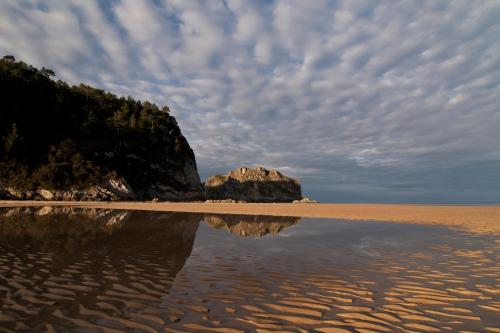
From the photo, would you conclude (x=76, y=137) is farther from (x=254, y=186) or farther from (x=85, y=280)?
→ (x=254, y=186)

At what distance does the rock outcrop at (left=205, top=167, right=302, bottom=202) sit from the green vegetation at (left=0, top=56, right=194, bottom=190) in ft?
144

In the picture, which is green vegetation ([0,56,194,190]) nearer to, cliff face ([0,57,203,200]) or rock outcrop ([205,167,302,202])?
cliff face ([0,57,203,200])

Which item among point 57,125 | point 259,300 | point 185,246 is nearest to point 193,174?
point 57,125

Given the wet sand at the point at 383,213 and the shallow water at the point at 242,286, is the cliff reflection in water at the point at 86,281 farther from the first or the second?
the wet sand at the point at 383,213

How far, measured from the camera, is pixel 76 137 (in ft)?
221

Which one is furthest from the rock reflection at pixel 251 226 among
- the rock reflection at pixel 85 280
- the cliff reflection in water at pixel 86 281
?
the cliff reflection in water at pixel 86 281

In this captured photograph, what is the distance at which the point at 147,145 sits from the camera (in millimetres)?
80000

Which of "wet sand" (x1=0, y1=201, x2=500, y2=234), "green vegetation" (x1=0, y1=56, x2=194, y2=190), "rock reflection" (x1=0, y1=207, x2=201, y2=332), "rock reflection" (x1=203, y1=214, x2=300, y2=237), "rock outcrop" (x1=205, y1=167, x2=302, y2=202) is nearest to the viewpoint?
"rock reflection" (x1=0, y1=207, x2=201, y2=332)

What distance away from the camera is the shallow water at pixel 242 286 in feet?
15.9

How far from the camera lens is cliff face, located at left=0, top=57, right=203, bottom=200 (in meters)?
53.5

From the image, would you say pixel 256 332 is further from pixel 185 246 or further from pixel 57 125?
pixel 57 125

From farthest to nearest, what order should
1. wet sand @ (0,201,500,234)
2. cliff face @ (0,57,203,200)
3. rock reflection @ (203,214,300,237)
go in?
cliff face @ (0,57,203,200), wet sand @ (0,201,500,234), rock reflection @ (203,214,300,237)

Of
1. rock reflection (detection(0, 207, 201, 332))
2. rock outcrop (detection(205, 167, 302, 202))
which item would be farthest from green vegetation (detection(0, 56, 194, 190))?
rock reflection (detection(0, 207, 201, 332))

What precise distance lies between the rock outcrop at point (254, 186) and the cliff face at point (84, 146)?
43.6 m
